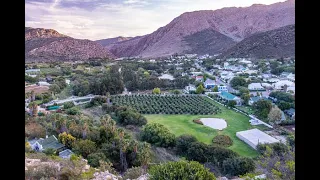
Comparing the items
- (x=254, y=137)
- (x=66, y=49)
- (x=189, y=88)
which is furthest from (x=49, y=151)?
(x=254, y=137)

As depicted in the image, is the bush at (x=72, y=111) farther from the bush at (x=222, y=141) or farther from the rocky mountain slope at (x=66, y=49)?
the bush at (x=222, y=141)

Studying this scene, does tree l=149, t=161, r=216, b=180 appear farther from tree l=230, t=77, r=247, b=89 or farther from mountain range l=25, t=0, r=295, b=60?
tree l=230, t=77, r=247, b=89

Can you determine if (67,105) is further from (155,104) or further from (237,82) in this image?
(237,82)

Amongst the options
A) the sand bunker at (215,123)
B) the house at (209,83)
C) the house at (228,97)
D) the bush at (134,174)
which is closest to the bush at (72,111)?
the bush at (134,174)

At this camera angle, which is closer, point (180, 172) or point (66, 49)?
point (180, 172)

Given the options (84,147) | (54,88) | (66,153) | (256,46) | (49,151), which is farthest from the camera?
(256,46)
